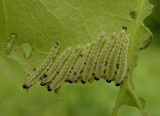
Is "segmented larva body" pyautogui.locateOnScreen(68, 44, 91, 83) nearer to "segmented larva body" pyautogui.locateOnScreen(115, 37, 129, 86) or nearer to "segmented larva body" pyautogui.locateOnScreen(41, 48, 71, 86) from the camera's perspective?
"segmented larva body" pyautogui.locateOnScreen(41, 48, 71, 86)

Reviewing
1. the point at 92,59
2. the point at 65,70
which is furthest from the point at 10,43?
the point at 92,59

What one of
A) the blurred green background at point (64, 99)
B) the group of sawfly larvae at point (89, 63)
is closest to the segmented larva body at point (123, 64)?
the group of sawfly larvae at point (89, 63)

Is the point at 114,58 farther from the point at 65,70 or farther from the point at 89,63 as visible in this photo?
the point at 65,70

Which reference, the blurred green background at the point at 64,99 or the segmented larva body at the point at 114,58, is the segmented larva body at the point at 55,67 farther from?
the blurred green background at the point at 64,99

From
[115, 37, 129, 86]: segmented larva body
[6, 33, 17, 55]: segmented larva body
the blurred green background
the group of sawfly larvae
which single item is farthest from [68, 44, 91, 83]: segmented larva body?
the blurred green background

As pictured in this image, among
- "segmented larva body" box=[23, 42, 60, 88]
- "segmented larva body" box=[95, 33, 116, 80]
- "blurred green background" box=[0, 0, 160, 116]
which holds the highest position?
"segmented larva body" box=[95, 33, 116, 80]

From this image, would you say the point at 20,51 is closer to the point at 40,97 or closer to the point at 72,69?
the point at 72,69

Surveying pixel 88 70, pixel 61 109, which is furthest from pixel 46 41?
pixel 61 109
